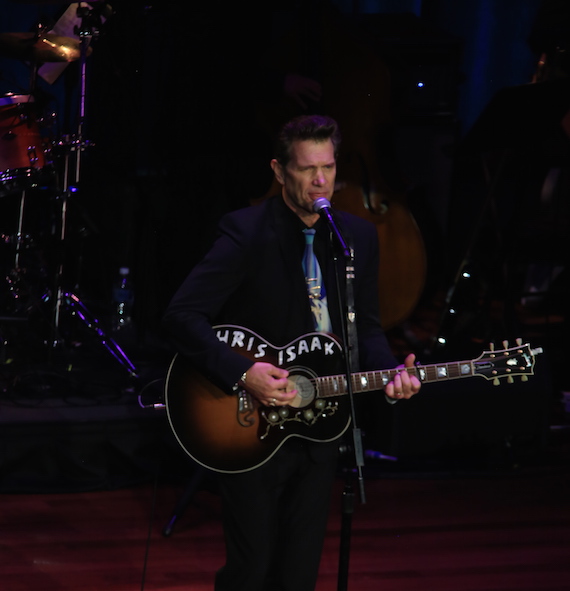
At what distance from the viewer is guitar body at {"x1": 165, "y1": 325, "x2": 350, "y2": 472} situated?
9.72ft

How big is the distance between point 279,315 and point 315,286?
0.14 meters

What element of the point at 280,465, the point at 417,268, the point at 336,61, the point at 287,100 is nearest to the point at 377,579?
the point at 280,465

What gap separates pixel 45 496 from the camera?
4.60m

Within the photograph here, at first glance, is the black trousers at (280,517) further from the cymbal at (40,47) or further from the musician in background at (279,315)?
the cymbal at (40,47)

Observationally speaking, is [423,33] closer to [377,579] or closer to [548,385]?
[548,385]

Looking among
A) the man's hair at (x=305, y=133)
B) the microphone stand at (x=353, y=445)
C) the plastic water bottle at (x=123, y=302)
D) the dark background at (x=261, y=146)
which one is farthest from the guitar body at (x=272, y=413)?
the plastic water bottle at (x=123, y=302)

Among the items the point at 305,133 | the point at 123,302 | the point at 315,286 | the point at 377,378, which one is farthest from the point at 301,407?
the point at 123,302

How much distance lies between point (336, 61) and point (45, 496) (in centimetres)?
278

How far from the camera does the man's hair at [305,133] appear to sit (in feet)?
9.71

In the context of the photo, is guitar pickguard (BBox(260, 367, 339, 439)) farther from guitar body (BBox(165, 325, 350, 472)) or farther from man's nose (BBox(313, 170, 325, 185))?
man's nose (BBox(313, 170, 325, 185))

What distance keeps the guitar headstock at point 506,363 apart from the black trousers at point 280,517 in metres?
0.53

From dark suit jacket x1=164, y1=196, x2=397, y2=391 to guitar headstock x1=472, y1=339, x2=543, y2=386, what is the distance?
282 mm

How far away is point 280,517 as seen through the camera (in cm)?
308

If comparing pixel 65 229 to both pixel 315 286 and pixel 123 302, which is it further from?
pixel 315 286
